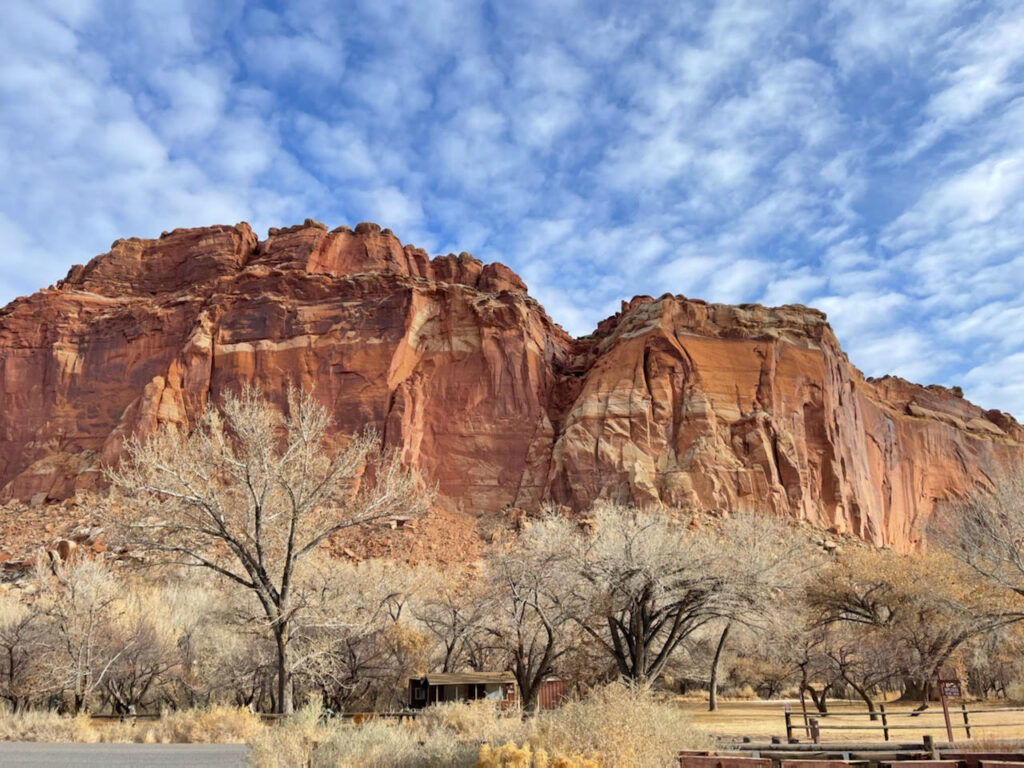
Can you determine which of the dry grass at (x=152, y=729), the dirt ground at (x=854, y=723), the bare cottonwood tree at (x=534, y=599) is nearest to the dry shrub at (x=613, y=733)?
the dirt ground at (x=854, y=723)

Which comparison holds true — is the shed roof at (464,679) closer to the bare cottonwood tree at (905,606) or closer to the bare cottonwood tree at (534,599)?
the bare cottonwood tree at (534,599)

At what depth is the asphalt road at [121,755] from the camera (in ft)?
41.3

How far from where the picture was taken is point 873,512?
2699 inches

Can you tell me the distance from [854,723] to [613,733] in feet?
64.6

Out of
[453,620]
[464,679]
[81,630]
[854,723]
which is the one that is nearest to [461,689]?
[464,679]

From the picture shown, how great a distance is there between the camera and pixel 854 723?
24.5m

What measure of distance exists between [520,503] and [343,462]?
43793 mm

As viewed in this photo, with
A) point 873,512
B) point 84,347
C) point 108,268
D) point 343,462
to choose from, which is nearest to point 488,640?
point 343,462

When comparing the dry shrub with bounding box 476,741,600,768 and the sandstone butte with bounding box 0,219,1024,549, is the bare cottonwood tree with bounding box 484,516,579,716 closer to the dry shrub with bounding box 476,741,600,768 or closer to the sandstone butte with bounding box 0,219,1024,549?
the dry shrub with bounding box 476,741,600,768

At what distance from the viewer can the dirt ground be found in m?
18.0

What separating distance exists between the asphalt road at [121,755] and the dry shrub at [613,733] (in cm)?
508

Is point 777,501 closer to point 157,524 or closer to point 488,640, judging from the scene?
point 488,640

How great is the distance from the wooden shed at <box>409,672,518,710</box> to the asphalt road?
8.04 m

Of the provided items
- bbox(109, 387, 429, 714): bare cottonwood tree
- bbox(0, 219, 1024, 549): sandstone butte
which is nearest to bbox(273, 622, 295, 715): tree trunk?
bbox(109, 387, 429, 714): bare cottonwood tree
